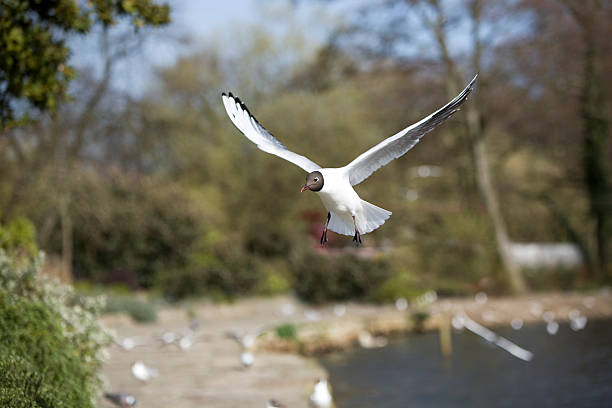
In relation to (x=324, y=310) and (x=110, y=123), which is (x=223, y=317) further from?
(x=110, y=123)

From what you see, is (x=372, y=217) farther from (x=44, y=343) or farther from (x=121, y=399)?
(x=121, y=399)

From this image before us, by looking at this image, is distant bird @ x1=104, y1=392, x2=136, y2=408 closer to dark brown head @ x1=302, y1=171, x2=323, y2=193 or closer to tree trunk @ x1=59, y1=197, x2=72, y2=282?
dark brown head @ x1=302, y1=171, x2=323, y2=193

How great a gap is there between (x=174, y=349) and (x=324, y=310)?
546 centimetres

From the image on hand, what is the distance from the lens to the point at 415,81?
810 inches

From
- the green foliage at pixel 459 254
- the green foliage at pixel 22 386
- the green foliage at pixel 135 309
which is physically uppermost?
the green foliage at pixel 459 254

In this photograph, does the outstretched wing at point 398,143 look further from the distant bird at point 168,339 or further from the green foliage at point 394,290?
the green foliage at point 394,290

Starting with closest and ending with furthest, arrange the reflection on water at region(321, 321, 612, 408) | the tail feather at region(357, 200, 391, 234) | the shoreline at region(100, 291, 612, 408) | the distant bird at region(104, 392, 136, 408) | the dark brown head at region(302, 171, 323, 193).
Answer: the dark brown head at region(302, 171, 323, 193), the tail feather at region(357, 200, 391, 234), the distant bird at region(104, 392, 136, 408), the shoreline at region(100, 291, 612, 408), the reflection on water at region(321, 321, 612, 408)

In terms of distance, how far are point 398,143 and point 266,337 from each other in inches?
284

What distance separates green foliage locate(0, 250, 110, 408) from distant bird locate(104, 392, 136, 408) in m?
0.37

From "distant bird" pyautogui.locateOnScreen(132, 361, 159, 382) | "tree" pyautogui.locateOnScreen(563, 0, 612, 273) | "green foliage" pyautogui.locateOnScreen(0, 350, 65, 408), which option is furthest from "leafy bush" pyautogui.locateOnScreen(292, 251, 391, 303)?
"green foliage" pyautogui.locateOnScreen(0, 350, 65, 408)

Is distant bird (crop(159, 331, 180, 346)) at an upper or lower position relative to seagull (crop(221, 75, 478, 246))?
upper

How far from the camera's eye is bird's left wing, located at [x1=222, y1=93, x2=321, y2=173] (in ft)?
16.4

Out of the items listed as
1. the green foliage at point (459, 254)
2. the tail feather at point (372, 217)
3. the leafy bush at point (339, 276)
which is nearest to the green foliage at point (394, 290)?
the leafy bush at point (339, 276)

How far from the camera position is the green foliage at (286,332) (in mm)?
11367
